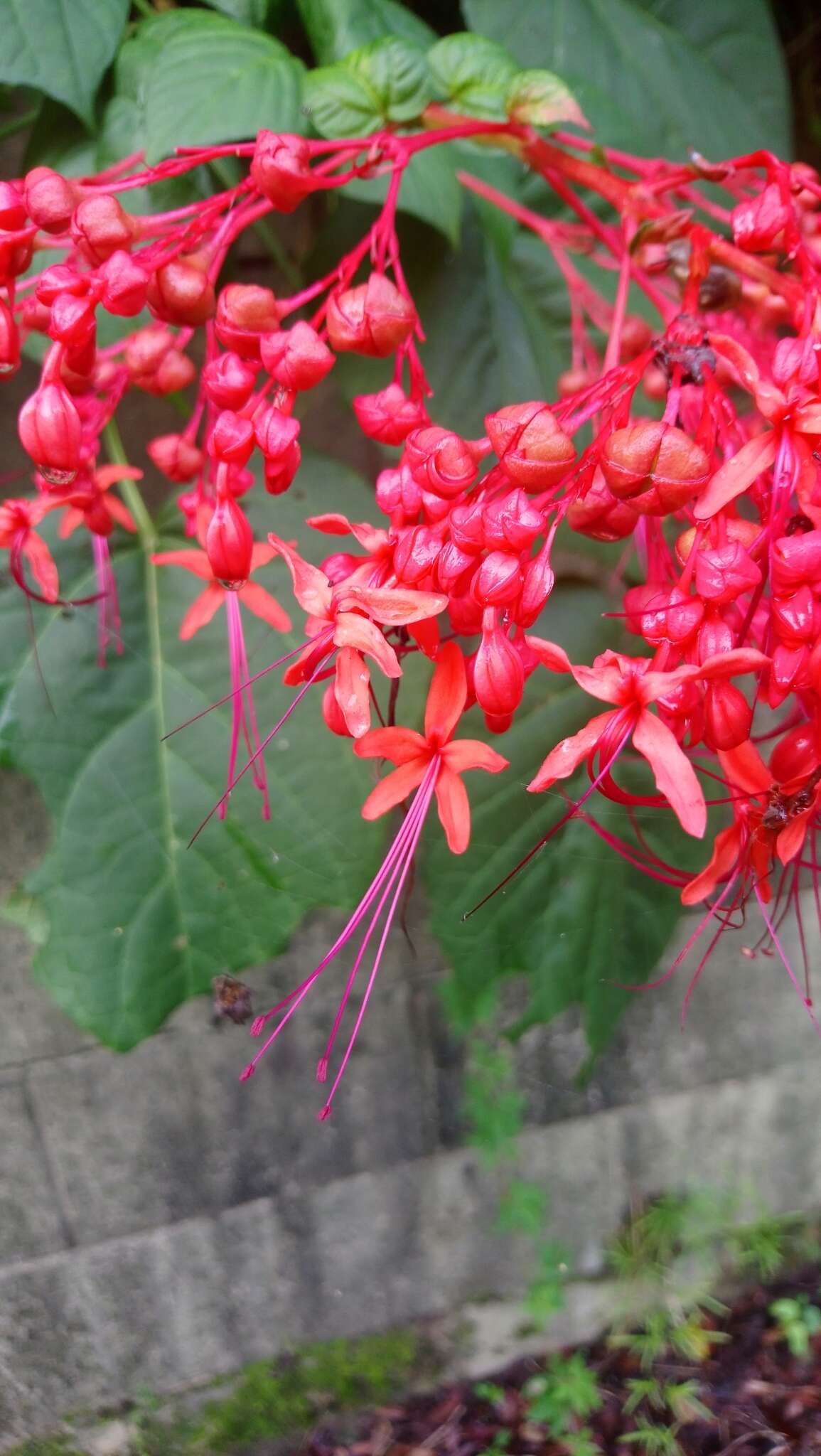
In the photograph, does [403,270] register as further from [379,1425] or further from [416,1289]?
[379,1425]

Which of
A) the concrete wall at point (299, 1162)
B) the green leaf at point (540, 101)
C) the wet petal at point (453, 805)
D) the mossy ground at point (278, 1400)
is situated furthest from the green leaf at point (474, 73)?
the mossy ground at point (278, 1400)

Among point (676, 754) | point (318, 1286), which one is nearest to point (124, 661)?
point (676, 754)

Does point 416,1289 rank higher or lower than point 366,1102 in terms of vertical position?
lower

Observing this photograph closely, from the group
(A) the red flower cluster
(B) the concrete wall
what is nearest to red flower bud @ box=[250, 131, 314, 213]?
(A) the red flower cluster

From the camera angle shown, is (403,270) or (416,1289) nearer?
(403,270)

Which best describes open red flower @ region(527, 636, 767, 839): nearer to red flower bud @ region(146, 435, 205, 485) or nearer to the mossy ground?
red flower bud @ region(146, 435, 205, 485)

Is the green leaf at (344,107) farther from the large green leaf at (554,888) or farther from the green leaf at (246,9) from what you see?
the large green leaf at (554,888)
